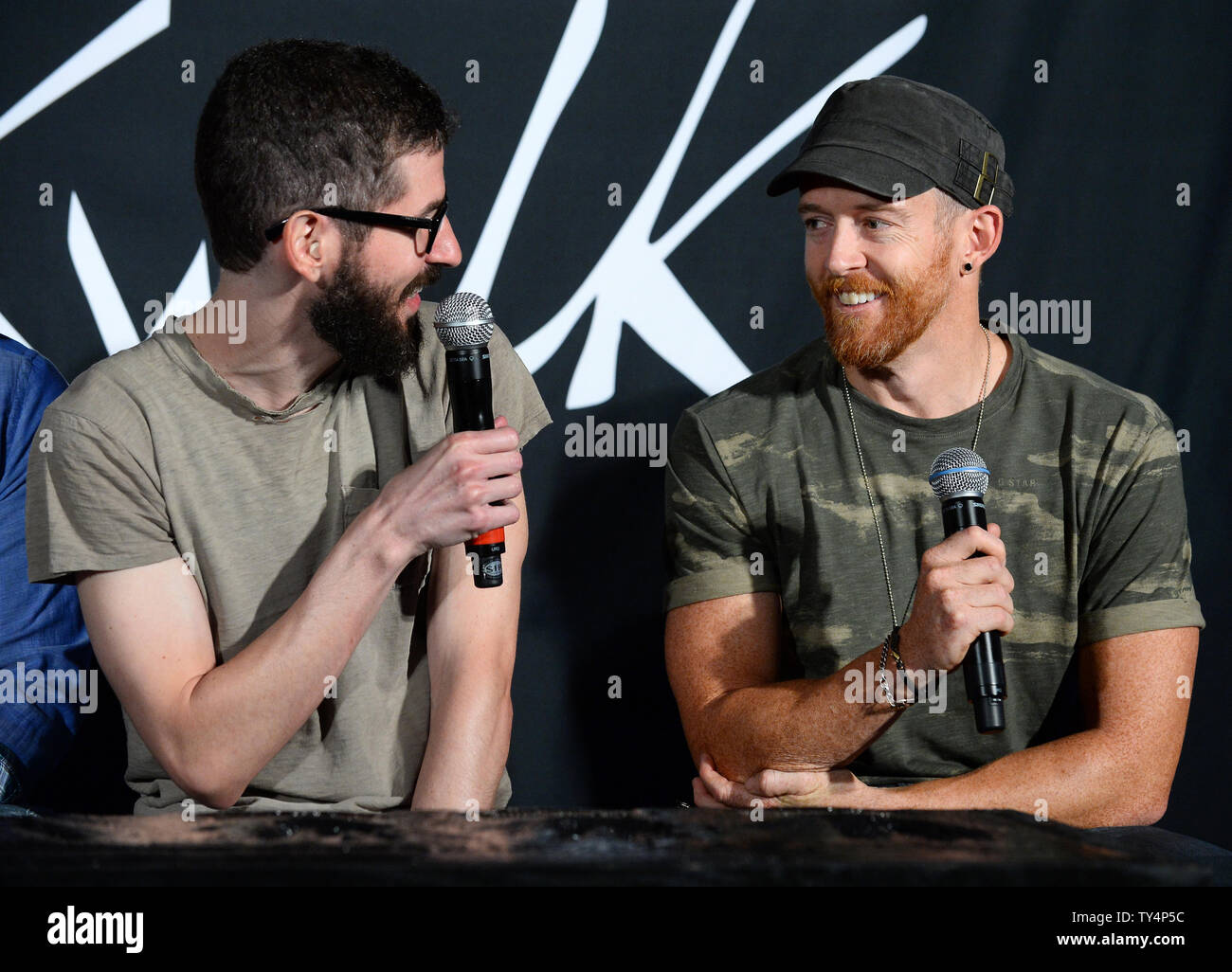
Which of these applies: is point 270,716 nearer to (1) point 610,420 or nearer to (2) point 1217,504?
(1) point 610,420

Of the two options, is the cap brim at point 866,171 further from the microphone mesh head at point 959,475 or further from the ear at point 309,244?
the ear at point 309,244

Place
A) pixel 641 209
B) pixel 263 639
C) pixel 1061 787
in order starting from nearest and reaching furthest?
pixel 263 639, pixel 1061 787, pixel 641 209

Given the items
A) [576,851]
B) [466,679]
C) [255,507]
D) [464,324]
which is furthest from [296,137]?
[576,851]

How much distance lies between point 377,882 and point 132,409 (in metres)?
1.02

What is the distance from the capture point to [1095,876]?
0.93 meters

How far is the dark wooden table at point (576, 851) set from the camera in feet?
3.01

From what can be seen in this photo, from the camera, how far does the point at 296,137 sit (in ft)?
5.63

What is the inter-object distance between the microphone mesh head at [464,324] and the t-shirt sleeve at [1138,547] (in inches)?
37.7

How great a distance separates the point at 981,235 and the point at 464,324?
35.3 inches

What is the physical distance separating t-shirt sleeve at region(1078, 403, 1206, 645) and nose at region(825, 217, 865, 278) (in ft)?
1.55

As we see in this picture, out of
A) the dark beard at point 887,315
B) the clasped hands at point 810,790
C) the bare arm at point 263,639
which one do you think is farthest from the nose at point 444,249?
the clasped hands at point 810,790

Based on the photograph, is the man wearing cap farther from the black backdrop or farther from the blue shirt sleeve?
the blue shirt sleeve

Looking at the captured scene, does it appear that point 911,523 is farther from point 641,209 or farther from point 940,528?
point 641,209

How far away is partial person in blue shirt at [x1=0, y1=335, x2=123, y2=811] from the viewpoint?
195 cm
